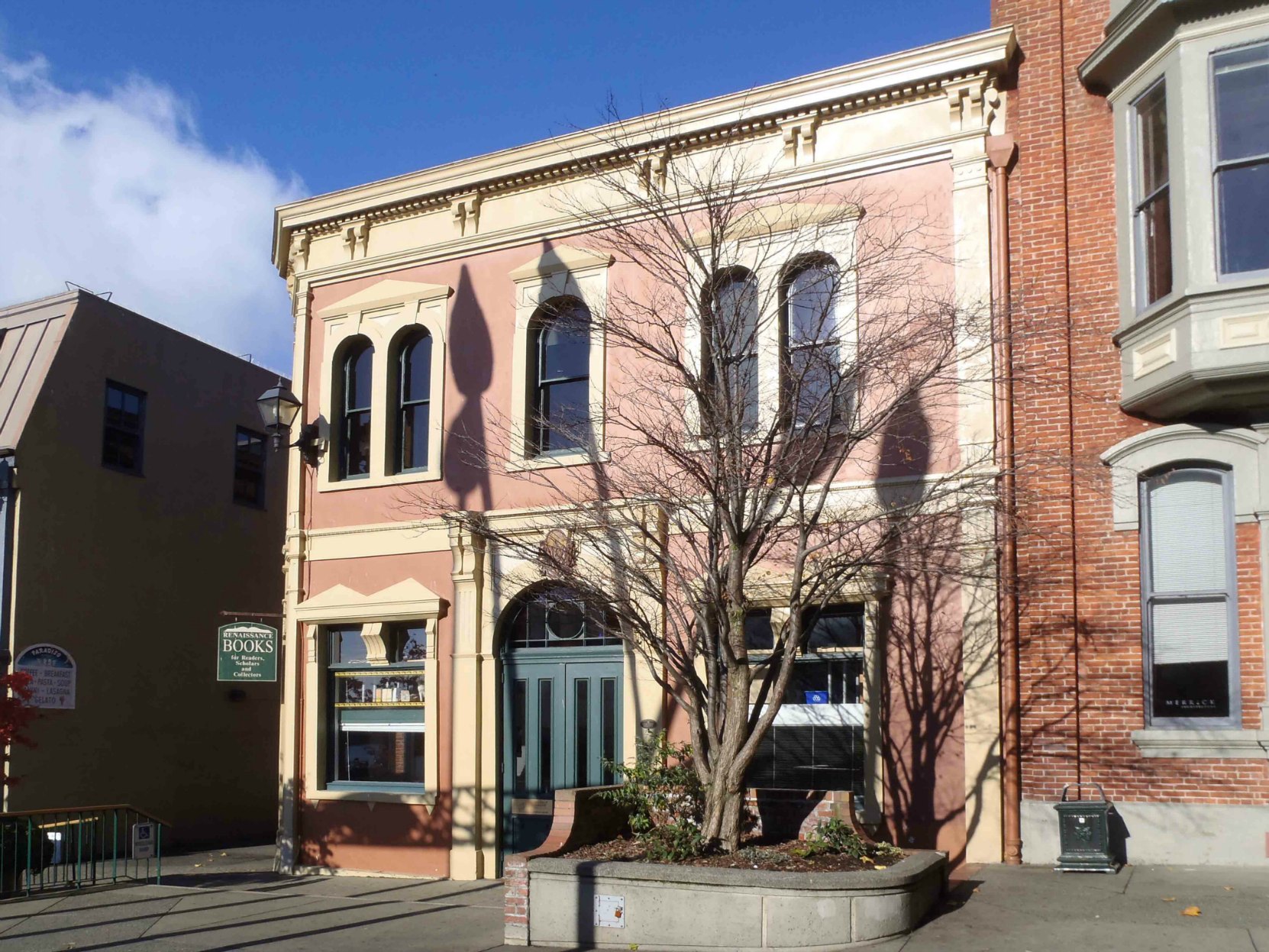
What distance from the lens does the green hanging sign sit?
1628 cm

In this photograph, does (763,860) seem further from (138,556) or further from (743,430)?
(138,556)

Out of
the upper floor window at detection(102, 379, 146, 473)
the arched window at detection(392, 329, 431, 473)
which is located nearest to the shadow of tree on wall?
the arched window at detection(392, 329, 431, 473)

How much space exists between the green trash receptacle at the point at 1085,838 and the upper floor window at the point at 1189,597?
45.5 inches

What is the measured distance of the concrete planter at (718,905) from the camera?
9.84 meters

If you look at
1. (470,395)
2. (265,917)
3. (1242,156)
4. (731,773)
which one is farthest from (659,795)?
(1242,156)

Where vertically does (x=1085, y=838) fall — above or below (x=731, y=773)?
below

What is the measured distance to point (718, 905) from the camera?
398 inches

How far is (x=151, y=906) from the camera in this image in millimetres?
13547

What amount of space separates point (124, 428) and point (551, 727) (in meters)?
10.8

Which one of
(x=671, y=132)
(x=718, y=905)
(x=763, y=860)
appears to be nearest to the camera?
(x=718, y=905)

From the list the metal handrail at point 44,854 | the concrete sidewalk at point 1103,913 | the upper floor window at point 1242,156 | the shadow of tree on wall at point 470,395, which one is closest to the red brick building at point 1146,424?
the upper floor window at point 1242,156

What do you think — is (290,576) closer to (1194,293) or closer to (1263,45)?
(1194,293)

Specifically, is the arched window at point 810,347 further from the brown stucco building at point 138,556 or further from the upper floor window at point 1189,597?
the brown stucco building at point 138,556

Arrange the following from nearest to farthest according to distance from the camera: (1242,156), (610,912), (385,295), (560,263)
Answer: (610,912) → (1242,156) → (560,263) → (385,295)
